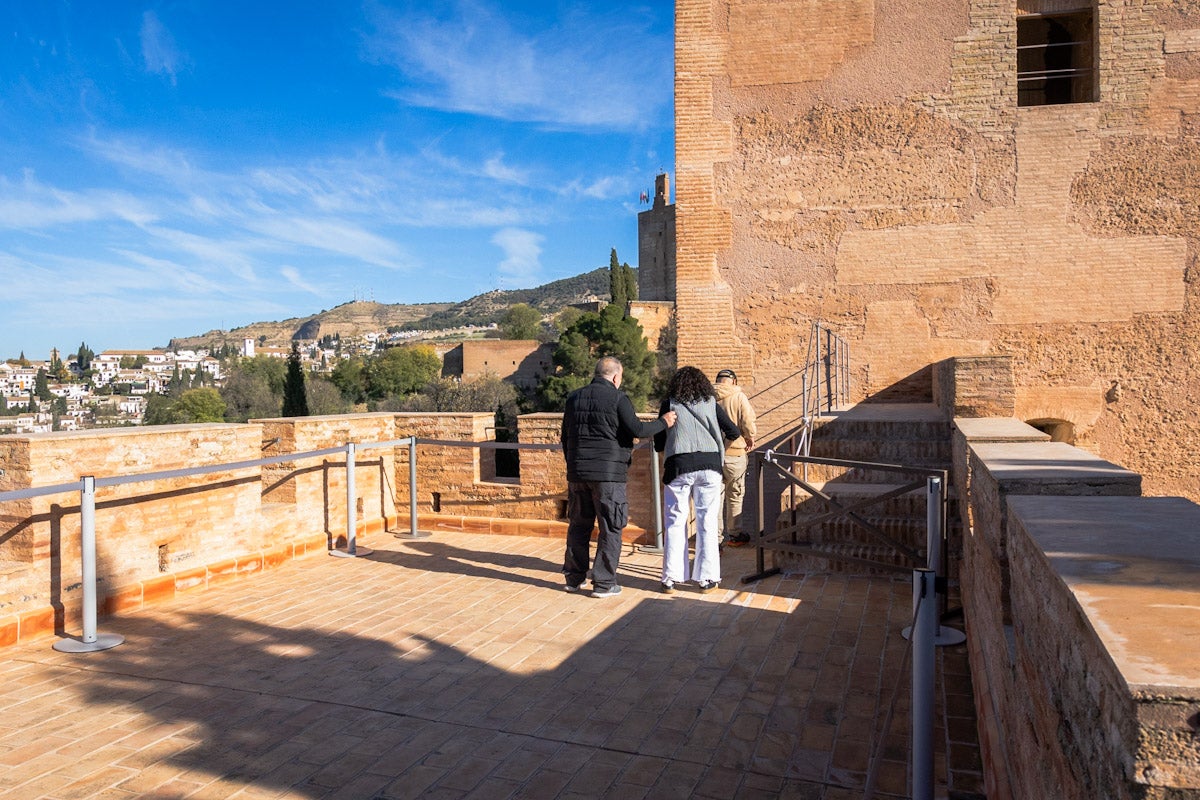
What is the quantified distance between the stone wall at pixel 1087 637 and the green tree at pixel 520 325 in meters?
84.6

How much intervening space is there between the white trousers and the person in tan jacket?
157 centimetres

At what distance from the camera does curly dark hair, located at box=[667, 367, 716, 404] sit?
6.29 meters

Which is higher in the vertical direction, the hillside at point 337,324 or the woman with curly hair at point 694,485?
the hillside at point 337,324

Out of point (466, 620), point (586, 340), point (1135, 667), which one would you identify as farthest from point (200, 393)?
point (1135, 667)

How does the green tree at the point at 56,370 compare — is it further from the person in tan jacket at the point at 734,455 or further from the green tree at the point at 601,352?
the person in tan jacket at the point at 734,455

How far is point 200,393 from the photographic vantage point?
65.9m

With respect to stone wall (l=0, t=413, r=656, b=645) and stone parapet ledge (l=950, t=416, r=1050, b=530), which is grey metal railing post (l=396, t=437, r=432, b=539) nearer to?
stone wall (l=0, t=413, r=656, b=645)

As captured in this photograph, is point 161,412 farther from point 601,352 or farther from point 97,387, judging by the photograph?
point 97,387

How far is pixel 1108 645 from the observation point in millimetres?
1209

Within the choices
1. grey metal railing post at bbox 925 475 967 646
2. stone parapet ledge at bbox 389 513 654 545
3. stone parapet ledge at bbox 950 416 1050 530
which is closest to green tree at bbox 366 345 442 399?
stone parapet ledge at bbox 389 513 654 545

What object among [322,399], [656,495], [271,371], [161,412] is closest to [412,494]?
[656,495]

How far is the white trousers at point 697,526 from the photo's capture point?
6.15 metres

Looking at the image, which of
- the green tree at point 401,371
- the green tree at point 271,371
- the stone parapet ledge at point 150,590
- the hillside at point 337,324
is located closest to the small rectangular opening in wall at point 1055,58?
the stone parapet ledge at point 150,590

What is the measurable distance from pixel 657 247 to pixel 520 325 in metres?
24.7
